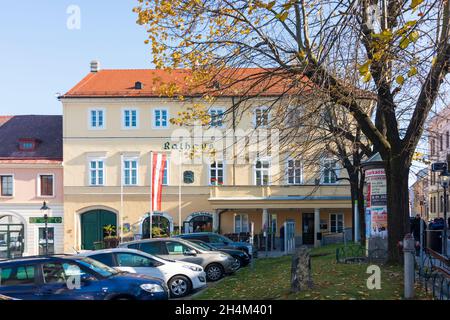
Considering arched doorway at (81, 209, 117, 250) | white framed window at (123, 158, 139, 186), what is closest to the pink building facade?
arched doorway at (81, 209, 117, 250)

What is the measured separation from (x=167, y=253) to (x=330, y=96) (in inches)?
335

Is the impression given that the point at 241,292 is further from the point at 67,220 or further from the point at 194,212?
the point at 67,220

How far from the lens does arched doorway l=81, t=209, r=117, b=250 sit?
4644 cm

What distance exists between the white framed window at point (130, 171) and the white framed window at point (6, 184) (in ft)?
30.2

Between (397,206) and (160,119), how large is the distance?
107ft

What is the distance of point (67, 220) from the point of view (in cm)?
4678

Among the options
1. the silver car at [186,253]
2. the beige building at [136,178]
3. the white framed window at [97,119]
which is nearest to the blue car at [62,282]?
the silver car at [186,253]

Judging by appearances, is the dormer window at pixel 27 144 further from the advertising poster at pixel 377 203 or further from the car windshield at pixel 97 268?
the car windshield at pixel 97 268

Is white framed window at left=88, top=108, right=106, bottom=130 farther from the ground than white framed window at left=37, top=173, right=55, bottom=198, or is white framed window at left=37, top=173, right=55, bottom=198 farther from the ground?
white framed window at left=88, top=108, right=106, bottom=130

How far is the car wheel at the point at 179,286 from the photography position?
16.7 meters

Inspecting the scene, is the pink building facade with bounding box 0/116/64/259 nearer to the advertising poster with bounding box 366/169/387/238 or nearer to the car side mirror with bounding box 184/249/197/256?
the car side mirror with bounding box 184/249/197/256

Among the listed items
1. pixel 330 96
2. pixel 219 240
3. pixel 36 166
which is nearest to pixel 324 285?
pixel 330 96

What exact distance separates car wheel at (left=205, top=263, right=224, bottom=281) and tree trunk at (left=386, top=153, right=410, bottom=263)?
681 cm

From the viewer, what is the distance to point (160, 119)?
1842 inches
